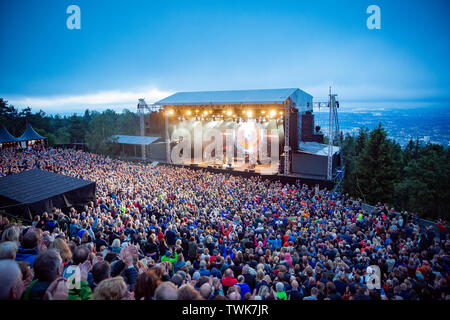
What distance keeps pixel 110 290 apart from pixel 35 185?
7.61 metres

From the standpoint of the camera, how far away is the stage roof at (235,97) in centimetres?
1502

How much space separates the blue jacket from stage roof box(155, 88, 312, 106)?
43.9 feet

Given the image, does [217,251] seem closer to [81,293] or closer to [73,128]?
[81,293]

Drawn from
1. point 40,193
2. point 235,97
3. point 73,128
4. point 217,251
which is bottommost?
point 217,251

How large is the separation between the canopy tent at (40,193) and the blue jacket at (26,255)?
14.2 ft

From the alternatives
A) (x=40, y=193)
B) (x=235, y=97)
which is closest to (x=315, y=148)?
(x=235, y=97)

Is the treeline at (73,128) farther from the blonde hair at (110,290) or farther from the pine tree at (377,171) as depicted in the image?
the blonde hair at (110,290)

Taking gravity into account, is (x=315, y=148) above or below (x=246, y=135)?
below

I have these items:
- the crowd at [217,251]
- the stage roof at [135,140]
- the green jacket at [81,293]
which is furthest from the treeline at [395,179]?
the green jacket at [81,293]

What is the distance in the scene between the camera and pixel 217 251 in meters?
5.07

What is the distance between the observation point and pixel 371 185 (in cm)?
1730

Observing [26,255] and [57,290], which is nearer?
[57,290]
